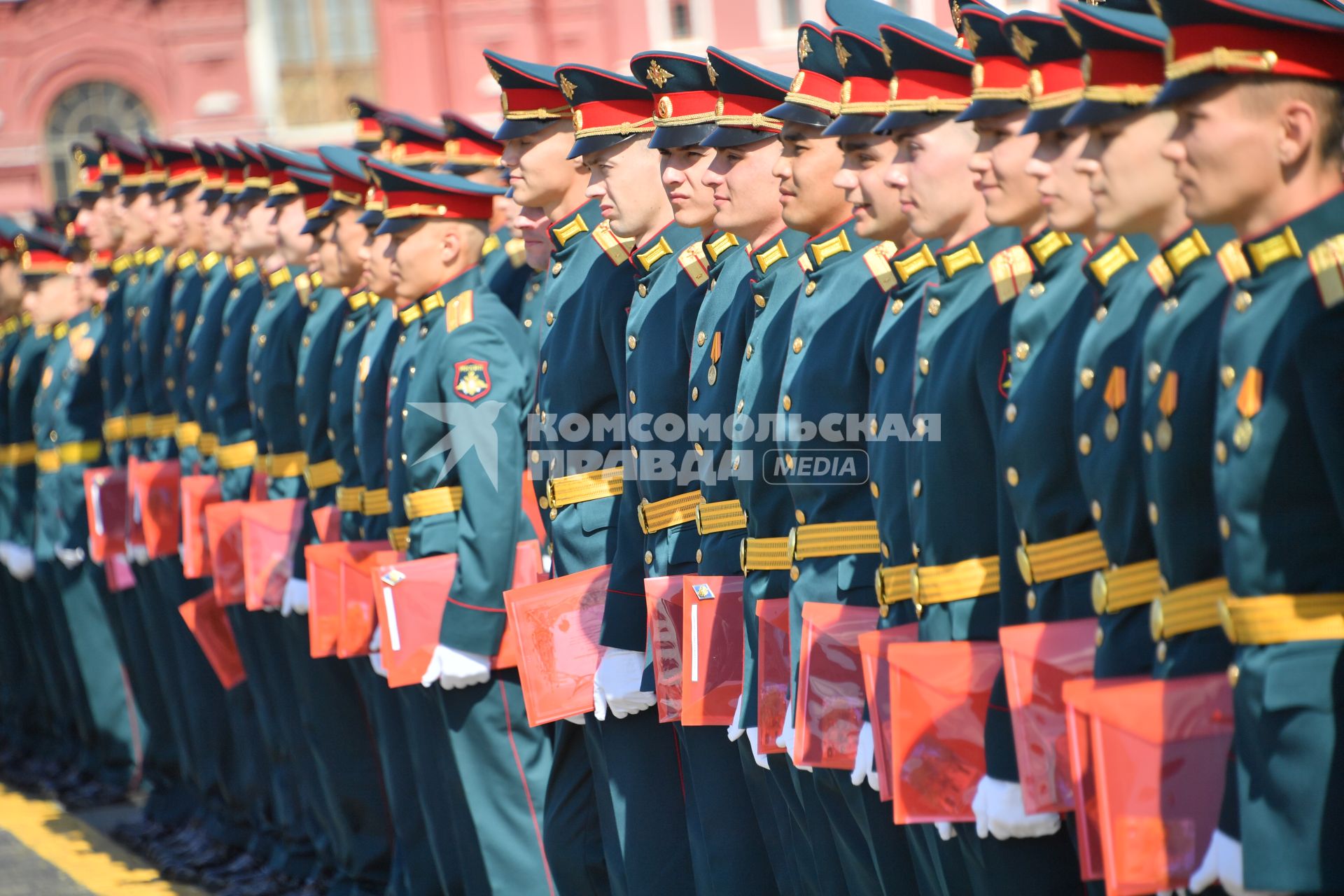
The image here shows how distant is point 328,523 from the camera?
691cm

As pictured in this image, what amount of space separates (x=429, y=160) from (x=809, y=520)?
3.66 meters

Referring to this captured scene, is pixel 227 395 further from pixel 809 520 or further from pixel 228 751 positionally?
pixel 809 520

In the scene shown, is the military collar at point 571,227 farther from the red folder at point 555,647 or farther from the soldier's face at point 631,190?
the red folder at point 555,647

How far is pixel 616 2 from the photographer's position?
1247 inches

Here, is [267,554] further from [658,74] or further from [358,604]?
[658,74]

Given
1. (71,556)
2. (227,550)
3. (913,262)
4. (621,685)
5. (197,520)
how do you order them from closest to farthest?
(913,262) → (621,685) → (227,550) → (197,520) → (71,556)

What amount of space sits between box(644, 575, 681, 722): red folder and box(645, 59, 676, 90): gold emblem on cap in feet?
3.87

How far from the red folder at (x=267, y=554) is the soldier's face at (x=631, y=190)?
2438 mm

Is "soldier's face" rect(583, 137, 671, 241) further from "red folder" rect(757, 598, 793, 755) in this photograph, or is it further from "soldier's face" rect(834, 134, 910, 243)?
"red folder" rect(757, 598, 793, 755)

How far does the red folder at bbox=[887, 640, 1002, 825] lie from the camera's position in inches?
140

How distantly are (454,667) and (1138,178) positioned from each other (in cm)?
294

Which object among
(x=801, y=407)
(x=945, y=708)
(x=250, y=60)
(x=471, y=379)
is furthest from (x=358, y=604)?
(x=250, y=60)

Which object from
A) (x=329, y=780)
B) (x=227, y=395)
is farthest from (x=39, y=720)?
(x=329, y=780)

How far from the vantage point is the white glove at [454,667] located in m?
5.64
